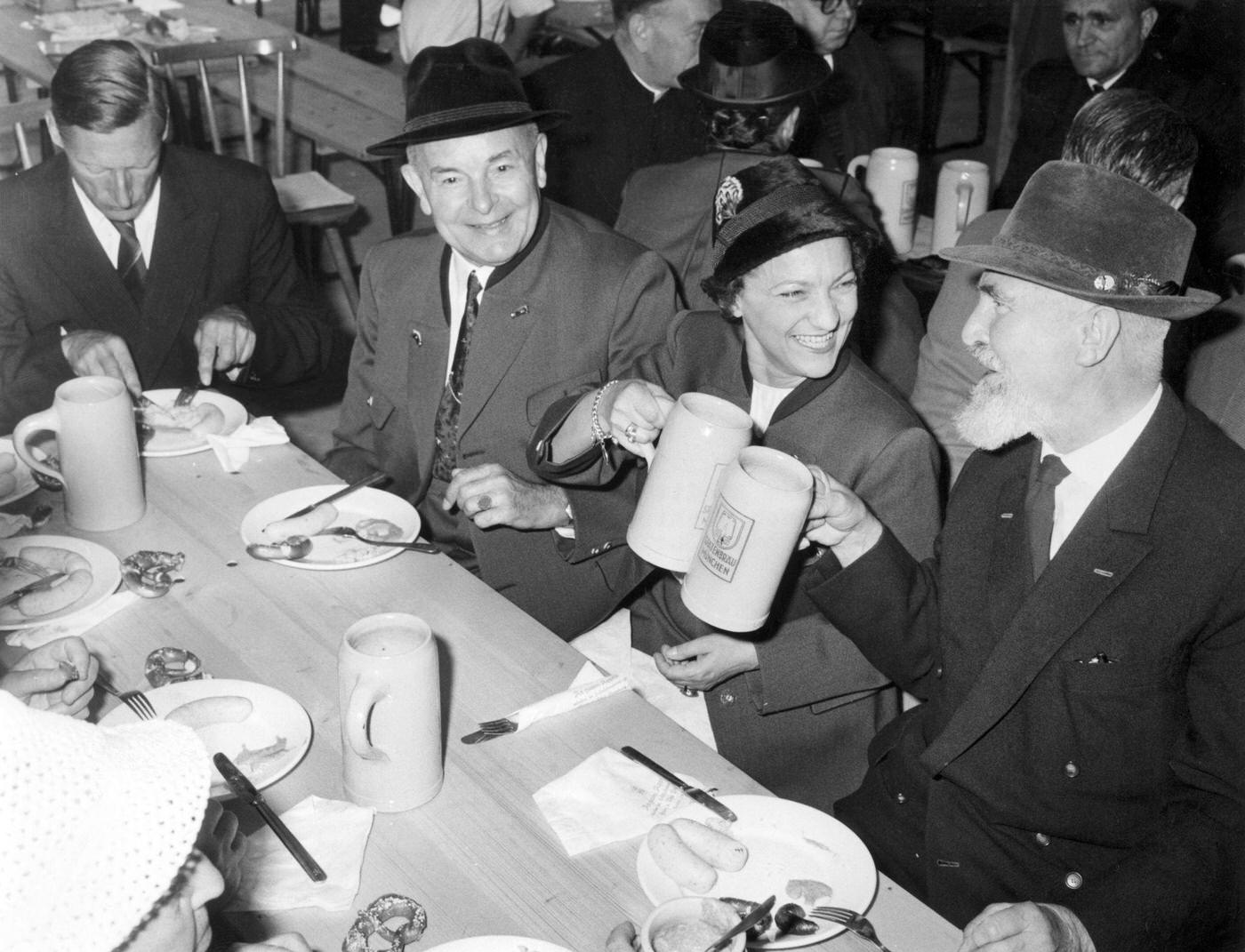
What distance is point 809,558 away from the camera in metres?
2.30

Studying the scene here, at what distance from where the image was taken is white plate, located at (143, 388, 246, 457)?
8.17 feet

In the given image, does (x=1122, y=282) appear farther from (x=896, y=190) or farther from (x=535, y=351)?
(x=896, y=190)

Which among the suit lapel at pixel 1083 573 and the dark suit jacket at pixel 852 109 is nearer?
the suit lapel at pixel 1083 573

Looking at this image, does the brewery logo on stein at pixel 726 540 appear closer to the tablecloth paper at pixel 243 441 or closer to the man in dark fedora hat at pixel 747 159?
the tablecloth paper at pixel 243 441

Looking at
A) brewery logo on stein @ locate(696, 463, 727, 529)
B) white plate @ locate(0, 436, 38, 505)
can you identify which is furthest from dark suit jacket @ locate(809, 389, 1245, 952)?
white plate @ locate(0, 436, 38, 505)

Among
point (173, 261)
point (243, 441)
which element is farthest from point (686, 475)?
point (173, 261)

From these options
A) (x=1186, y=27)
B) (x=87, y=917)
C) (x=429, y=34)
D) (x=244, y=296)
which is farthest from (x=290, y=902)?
(x=1186, y=27)

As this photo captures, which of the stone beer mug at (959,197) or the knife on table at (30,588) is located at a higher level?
the stone beer mug at (959,197)

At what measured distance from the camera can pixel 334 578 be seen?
81.8 inches

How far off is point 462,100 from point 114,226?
1141 mm

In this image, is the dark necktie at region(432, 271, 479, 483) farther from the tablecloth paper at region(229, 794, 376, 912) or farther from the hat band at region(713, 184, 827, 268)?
the tablecloth paper at region(229, 794, 376, 912)

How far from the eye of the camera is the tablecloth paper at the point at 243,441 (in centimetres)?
247

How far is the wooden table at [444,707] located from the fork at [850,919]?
0.07 feet

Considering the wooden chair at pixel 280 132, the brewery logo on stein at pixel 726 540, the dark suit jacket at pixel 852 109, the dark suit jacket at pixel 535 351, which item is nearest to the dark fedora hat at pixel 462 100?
the dark suit jacket at pixel 535 351
